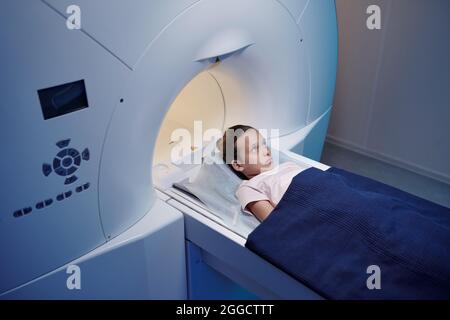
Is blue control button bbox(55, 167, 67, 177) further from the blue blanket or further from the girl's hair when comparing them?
the girl's hair

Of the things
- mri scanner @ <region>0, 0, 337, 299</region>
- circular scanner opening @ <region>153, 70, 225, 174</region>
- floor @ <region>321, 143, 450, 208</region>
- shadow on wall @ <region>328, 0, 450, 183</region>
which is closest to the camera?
mri scanner @ <region>0, 0, 337, 299</region>

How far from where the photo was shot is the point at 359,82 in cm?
221

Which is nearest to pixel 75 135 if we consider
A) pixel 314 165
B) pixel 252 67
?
pixel 252 67

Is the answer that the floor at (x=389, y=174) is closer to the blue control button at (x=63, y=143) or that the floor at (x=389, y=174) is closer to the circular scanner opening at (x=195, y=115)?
the circular scanner opening at (x=195, y=115)

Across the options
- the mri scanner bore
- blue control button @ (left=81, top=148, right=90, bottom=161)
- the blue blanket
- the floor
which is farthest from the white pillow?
the floor

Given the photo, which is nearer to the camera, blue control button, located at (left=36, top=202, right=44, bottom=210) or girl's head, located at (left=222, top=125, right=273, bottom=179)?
blue control button, located at (left=36, top=202, right=44, bottom=210)

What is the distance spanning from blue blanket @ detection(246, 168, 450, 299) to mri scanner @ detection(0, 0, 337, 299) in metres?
0.06

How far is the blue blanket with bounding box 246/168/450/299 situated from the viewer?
96 cm

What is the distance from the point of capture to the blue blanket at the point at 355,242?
965mm

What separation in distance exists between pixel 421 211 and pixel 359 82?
1.14 meters

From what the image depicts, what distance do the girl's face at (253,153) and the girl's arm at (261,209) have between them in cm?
17

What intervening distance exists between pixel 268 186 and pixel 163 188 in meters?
0.31

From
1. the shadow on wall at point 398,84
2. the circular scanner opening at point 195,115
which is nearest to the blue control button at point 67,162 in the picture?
the circular scanner opening at point 195,115
